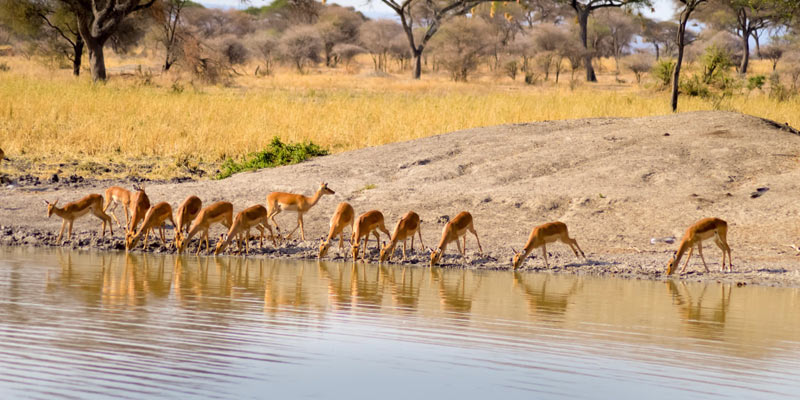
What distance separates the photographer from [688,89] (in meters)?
26.0

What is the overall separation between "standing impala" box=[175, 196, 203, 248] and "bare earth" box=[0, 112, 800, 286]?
34 centimetres

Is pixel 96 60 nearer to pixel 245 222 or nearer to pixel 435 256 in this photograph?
pixel 245 222

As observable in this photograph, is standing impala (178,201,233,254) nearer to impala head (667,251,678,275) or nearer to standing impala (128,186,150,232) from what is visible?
standing impala (128,186,150,232)

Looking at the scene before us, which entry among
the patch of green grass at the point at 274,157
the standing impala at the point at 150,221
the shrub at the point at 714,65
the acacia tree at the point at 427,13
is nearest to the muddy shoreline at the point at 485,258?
the standing impala at the point at 150,221


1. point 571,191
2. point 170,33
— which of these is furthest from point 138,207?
point 170,33

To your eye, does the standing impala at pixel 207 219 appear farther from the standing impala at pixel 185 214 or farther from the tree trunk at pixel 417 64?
the tree trunk at pixel 417 64

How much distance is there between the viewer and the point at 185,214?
10.1m

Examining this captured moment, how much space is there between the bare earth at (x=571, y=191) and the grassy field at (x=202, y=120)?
2.49m

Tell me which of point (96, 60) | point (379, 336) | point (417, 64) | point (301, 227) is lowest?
point (379, 336)

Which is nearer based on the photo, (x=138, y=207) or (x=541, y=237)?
(x=541, y=237)

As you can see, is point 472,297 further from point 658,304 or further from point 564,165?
point 564,165

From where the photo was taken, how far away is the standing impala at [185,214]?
986 cm

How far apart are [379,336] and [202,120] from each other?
14989 mm

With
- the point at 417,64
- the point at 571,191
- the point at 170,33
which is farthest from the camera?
the point at 417,64
